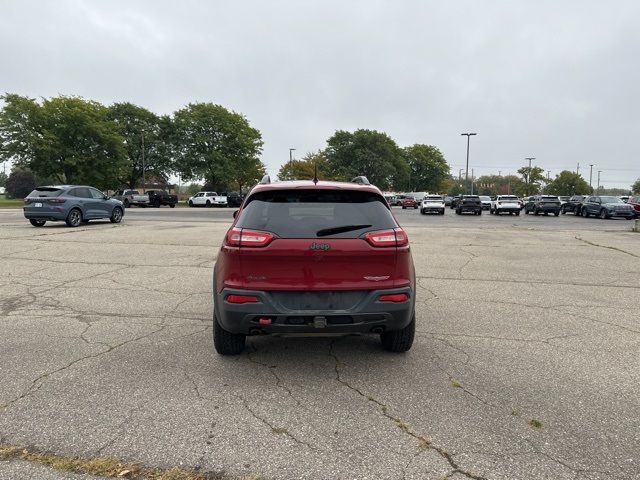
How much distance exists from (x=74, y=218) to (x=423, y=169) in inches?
3720

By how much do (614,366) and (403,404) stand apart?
2.17 meters

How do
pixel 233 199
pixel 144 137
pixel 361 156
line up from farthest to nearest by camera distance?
pixel 361 156, pixel 144 137, pixel 233 199

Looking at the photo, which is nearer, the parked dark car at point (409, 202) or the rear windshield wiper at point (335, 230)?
the rear windshield wiper at point (335, 230)

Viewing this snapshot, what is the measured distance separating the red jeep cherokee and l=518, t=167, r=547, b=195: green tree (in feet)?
363

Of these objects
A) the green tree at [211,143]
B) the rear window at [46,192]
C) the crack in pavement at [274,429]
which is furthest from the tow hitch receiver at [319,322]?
the green tree at [211,143]

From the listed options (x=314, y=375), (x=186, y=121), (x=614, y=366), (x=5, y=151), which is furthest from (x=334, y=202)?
(x=186, y=121)

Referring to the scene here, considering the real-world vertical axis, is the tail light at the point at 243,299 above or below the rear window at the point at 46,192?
below

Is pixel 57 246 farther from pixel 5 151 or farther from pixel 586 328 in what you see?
pixel 5 151

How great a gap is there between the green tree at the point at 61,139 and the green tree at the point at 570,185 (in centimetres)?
9004

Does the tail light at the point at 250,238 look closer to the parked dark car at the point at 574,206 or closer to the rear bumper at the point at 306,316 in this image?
the rear bumper at the point at 306,316

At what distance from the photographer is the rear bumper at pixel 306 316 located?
3439 millimetres

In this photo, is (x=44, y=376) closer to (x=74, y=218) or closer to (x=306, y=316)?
(x=306, y=316)

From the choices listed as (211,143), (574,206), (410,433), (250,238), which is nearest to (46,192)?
(250,238)

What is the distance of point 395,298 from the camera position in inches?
140
